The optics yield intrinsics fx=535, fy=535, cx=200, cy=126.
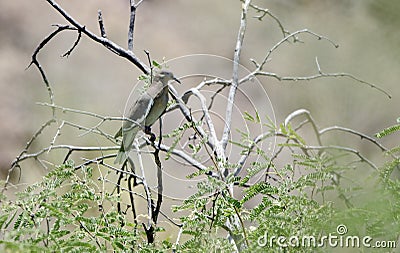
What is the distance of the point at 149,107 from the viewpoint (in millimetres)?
526

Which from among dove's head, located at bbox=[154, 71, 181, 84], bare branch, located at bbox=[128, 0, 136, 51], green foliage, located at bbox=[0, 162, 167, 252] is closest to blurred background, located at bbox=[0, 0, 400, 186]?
bare branch, located at bbox=[128, 0, 136, 51]

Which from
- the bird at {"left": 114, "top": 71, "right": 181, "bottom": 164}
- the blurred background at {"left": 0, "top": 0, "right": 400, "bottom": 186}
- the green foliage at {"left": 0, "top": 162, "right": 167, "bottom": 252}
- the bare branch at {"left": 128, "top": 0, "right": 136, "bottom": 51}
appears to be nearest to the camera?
the green foliage at {"left": 0, "top": 162, "right": 167, "bottom": 252}

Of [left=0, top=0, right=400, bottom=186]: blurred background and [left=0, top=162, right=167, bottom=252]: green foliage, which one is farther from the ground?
[left=0, top=0, right=400, bottom=186]: blurred background

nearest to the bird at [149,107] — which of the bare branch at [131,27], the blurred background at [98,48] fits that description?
the bare branch at [131,27]

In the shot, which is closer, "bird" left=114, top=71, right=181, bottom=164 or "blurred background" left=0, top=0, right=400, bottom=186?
"bird" left=114, top=71, right=181, bottom=164

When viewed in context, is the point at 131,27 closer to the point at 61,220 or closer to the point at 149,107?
the point at 149,107

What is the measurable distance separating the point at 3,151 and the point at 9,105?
0.18 m

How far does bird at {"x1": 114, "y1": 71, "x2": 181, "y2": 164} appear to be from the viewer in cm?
52

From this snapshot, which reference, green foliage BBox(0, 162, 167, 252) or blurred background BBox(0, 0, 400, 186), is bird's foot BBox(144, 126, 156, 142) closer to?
green foliage BBox(0, 162, 167, 252)

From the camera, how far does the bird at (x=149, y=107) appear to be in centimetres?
52

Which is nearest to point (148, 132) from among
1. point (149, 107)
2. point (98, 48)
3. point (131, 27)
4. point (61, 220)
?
point (149, 107)

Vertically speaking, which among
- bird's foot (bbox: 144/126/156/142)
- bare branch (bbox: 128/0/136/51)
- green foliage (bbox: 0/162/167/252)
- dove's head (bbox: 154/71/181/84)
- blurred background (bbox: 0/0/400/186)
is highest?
blurred background (bbox: 0/0/400/186)

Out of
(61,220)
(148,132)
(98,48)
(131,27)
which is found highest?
(98,48)

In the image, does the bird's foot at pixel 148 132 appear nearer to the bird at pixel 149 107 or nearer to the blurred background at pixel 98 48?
the bird at pixel 149 107
